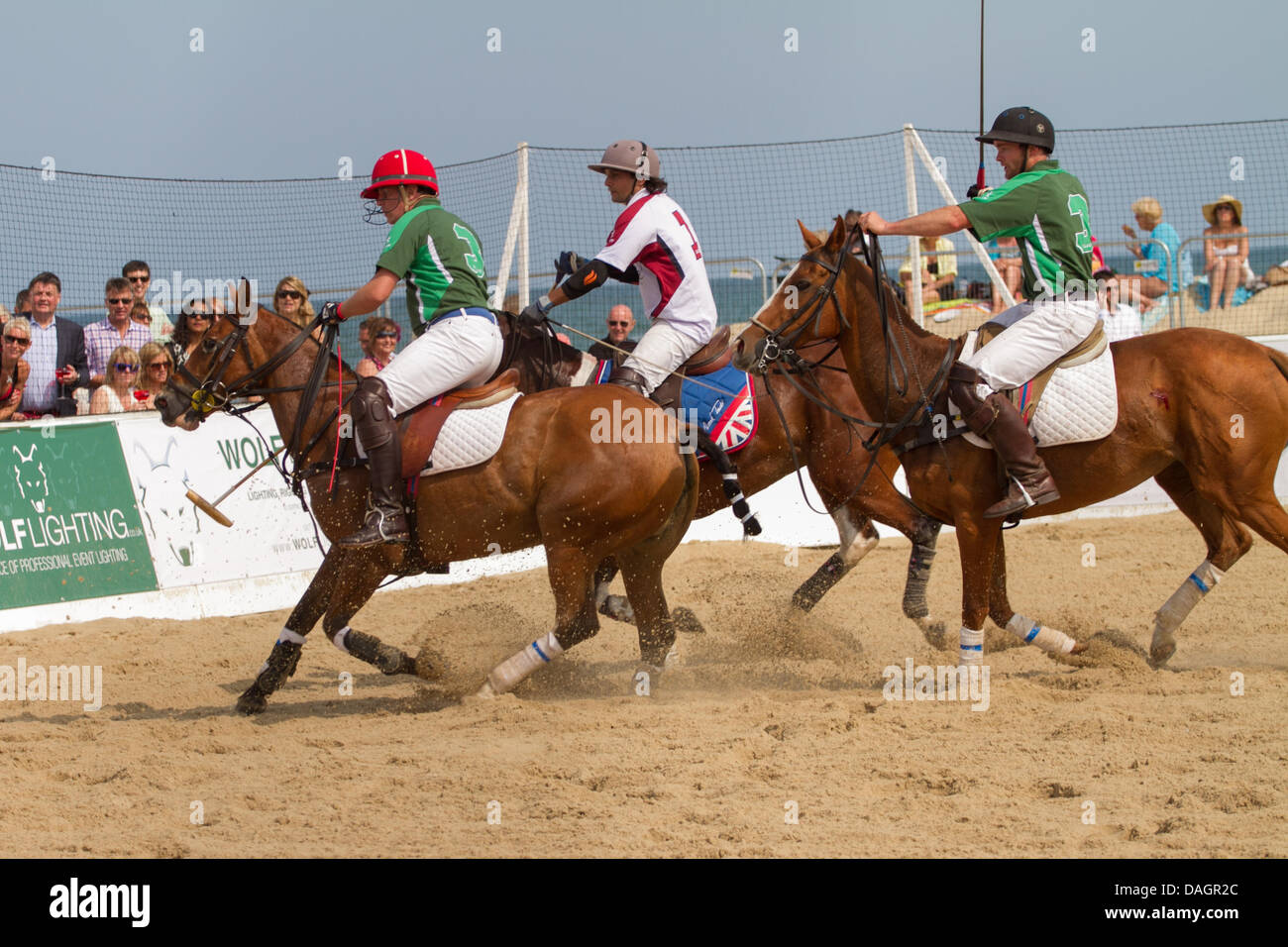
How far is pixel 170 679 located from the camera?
8.52 meters

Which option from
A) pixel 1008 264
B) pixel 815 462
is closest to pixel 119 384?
pixel 815 462

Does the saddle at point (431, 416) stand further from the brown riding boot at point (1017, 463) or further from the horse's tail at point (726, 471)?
the brown riding boot at point (1017, 463)

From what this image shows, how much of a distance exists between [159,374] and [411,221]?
438 centimetres

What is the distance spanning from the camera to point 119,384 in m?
11.0

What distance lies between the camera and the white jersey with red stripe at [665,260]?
7602 millimetres

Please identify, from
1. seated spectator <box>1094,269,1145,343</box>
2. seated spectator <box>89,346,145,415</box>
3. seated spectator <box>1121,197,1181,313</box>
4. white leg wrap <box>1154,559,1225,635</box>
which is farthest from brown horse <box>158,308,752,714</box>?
seated spectator <box>1121,197,1181,313</box>

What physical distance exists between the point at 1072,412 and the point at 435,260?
3.46m

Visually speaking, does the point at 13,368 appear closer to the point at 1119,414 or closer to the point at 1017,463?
the point at 1017,463

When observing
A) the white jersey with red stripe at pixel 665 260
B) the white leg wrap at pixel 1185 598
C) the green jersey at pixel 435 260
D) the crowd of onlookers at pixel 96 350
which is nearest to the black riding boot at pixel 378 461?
the green jersey at pixel 435 260

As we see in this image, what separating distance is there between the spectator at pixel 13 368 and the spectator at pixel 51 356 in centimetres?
10

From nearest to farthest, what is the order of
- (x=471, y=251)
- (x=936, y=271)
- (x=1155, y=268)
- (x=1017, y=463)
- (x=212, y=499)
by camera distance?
1. (x=1017, y=463)
2. (x=471, y=251)
3. (x=212, y=499)
4. (x=936, y=271)
5. (x=1155, y=268)

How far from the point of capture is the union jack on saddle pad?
7805 millimetres
